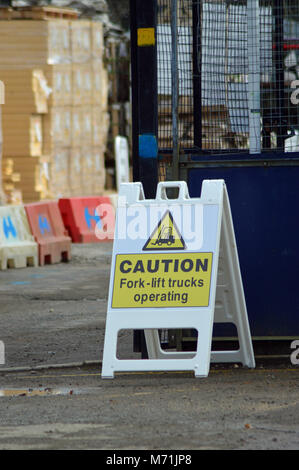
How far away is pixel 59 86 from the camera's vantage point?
71.9 ft

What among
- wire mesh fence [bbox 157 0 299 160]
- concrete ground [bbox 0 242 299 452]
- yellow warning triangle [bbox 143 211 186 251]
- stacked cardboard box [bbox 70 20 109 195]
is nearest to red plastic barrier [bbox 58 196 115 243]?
stacked cardboard box [bbox 70 20 109 195]

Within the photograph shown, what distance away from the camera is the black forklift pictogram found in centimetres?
762

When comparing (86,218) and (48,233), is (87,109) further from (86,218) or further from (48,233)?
(48,233)

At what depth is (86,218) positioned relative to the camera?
20141mm

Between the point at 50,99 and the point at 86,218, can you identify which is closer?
the point at 86,218

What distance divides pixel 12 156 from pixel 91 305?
9.44 m

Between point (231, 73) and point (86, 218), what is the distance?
1133 centimetres

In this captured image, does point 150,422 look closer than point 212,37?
Yes

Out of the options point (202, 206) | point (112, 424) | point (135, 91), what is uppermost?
point (135, 91)

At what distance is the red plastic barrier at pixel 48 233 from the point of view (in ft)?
55.5

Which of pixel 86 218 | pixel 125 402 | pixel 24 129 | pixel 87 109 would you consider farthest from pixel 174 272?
pixel 87 109

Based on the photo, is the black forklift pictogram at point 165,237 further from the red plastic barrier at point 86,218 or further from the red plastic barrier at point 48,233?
the red plastic barrier at point 86,218

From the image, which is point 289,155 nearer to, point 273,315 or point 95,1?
point 273,315

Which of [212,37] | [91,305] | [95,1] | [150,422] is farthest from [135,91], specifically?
[95,1]
